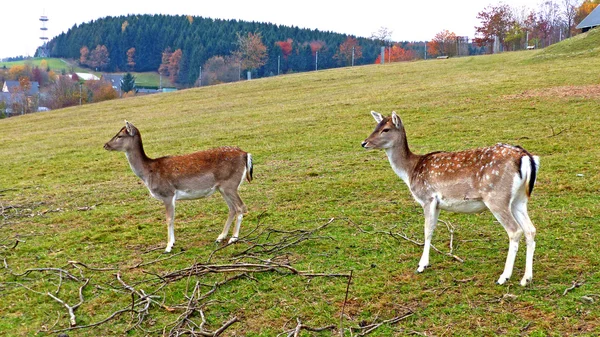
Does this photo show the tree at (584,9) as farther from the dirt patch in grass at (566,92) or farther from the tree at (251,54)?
the dirt patch in grass at (566,92)

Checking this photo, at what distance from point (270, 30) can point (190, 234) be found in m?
118

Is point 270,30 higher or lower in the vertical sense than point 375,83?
higher

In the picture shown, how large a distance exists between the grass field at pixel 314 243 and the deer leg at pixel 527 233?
155 mm

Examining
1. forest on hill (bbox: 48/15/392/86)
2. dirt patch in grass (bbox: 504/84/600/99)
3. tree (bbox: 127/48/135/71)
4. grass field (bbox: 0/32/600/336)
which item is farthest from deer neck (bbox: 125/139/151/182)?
tree (bbox: 127/48/135/71)

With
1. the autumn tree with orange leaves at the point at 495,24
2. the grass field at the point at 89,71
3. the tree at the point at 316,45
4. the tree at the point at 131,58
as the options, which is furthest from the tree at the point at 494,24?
the tree at the point at 131,58

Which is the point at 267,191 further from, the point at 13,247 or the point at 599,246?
the point at 599,246

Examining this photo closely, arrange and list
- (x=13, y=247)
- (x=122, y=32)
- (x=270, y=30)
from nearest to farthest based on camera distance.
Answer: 1. (x=13, y=247)
2. (x=270, y=30)
3. (x=122, y=32)

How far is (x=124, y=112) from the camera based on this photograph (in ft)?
117

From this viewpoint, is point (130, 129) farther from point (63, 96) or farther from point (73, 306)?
point (63, 96)

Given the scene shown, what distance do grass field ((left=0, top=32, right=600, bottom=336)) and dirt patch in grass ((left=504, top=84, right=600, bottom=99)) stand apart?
144 mm

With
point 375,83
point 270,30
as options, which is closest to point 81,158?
point 375,83

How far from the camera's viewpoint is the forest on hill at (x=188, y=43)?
103 meters

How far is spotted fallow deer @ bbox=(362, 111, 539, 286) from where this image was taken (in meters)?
5.90

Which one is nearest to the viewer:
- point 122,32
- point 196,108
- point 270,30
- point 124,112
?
point 196,108
